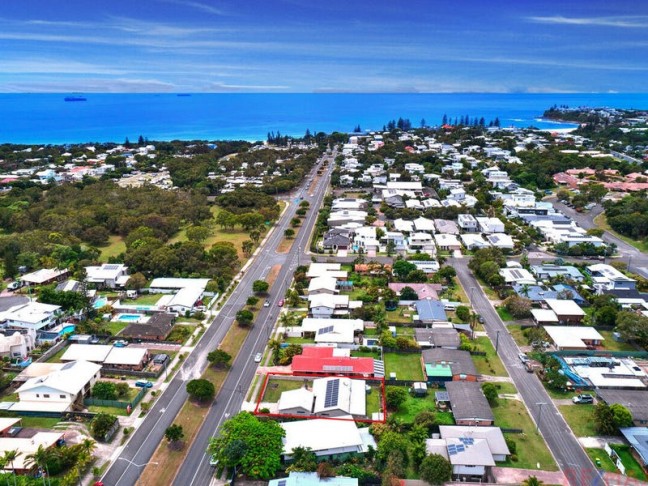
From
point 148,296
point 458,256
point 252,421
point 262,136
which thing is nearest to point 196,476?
point 252,421

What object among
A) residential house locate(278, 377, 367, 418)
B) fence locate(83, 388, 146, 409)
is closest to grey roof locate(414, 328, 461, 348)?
residential house locate(278, 377, 367, 418)

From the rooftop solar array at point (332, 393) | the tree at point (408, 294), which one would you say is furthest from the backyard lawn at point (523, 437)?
the tree at point (408, 294)

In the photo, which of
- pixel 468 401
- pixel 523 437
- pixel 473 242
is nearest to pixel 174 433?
pixel 468 401

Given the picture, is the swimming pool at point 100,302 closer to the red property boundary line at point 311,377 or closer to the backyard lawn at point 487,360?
the red property boundary line at point 311,377

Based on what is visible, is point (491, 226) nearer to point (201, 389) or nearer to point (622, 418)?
point (622, 418)

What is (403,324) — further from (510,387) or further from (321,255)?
(321,255)
